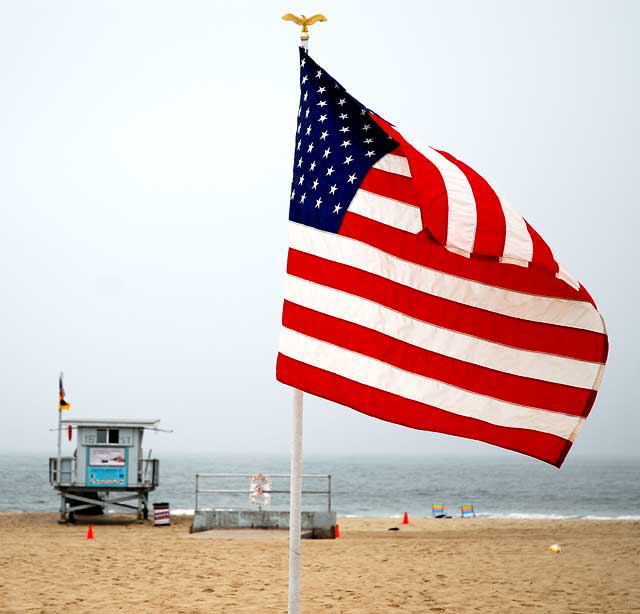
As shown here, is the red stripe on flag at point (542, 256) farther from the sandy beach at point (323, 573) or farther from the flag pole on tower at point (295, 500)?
the sandy beach at point (323, 573)

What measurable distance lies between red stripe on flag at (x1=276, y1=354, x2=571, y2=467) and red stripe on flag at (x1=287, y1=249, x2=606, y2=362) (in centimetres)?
63

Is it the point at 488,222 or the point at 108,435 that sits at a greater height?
the point at 488,222

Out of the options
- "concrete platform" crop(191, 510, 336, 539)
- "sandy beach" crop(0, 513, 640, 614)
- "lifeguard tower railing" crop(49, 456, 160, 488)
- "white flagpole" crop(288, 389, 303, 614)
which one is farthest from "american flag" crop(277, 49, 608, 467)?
"lifeguard tower railing" crop(49, 456, 160, 488)

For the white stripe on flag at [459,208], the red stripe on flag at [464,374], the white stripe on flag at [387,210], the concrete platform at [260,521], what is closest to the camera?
the white stripe on flag at [459,208]

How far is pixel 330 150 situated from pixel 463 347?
1831mm

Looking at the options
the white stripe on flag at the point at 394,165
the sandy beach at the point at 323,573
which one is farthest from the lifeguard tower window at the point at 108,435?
the white stripe on flag at the point at 394,165

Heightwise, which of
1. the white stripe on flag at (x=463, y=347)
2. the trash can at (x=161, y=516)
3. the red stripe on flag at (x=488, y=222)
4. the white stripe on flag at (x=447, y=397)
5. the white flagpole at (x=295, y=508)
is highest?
the red stripe on flag at (x=488, y=222)

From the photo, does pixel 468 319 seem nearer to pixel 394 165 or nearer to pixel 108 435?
pixel 394 165

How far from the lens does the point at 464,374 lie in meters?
6.28

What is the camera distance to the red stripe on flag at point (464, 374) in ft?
20.5

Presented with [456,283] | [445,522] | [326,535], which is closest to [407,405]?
[456,283]

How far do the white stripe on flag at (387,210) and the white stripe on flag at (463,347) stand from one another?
637 millimetres

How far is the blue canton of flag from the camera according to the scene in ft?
21.2

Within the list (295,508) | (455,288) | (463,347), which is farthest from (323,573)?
(455,288)
